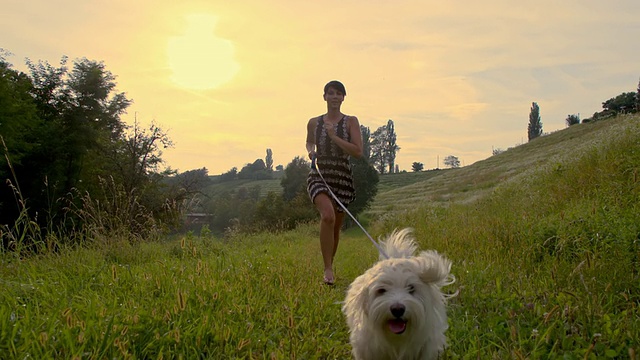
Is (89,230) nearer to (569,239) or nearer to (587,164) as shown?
(569,239)

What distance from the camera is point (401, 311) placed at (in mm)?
2781

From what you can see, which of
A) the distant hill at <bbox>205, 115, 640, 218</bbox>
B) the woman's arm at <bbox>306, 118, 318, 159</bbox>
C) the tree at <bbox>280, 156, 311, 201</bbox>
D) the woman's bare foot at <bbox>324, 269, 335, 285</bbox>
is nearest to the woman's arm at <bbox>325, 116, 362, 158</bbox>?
the woman's arm at <bbox>306, 118, 318, 159</bbox>

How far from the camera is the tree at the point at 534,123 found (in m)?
99.3

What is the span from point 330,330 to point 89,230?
13.9ft

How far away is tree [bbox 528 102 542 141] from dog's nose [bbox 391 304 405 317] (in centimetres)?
10841

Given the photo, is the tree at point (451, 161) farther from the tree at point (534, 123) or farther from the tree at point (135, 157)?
the tree at point (135, 157)

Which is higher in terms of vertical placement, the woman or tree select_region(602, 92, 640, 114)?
tree select_region(602, 92, 640, 114)

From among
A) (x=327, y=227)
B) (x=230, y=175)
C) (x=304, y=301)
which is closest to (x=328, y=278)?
(x=327, y=227)

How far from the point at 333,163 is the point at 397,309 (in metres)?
3.55

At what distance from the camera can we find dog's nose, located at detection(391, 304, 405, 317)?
9.11 feet

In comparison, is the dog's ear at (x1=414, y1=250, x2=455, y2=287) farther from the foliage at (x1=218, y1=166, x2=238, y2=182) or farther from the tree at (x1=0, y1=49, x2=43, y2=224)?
the foliage at (x1=218, y1=166, x2=238, y2=182)

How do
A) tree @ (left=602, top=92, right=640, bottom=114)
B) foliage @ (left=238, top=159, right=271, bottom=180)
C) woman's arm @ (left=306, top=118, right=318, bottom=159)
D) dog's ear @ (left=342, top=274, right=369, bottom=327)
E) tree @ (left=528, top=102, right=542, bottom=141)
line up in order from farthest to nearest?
foliage @ (left=238, top=159, right=271, bottom=180)
tree @ (left=528, top=102, right=542, bottom=141)
tree @ (left=602, top=92, right=640, bottom=114)
woman's arm @ (left=306, top=118, right=318, bottom=159)
dog's ear @ (left=342, top=274, right=369, bottom=327)

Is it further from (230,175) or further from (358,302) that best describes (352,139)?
(230,175)

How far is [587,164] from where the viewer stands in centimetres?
863
